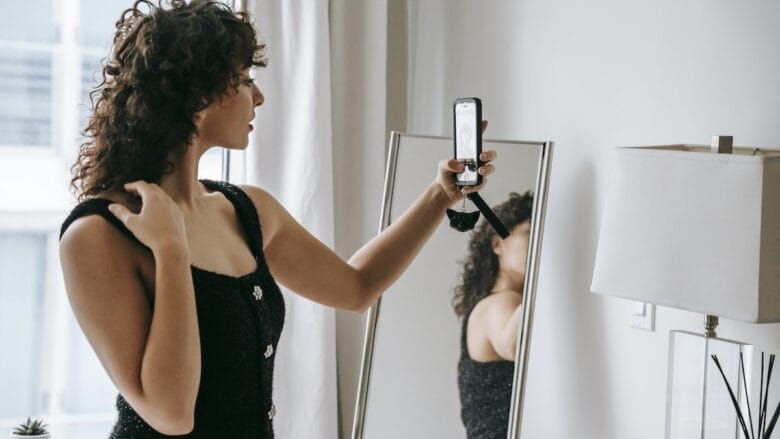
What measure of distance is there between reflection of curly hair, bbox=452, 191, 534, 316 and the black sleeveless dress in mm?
756

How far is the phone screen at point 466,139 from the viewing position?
1658 millimetres

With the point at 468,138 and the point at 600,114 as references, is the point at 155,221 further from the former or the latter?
the point at 600,114

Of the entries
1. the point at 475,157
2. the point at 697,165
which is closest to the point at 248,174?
the point at 475,157

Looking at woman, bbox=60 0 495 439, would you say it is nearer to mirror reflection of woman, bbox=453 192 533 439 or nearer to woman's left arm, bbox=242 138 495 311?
woman's left arm, bbox=242 138 495 311

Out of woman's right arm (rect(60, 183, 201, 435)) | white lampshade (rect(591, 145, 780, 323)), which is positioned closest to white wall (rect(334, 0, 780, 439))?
white lampshade (rect(591, 145, 780, 323))

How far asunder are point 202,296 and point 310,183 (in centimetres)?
127

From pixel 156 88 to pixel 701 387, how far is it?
102cm

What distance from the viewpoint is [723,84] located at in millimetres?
1696

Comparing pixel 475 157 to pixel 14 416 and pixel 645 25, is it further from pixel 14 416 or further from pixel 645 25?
pixel 14 416

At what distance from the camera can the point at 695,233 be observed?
4.54 ft

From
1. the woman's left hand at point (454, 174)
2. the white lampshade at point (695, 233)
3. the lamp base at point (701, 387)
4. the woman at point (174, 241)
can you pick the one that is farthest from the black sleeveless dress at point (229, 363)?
the lamp base at point (701, 387)

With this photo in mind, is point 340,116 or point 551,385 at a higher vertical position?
point 340,116

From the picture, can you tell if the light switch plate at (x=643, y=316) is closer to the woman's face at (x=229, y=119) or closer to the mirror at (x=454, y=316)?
the mirror at (x=454, y=316)

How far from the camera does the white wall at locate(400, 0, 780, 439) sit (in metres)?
1.67
